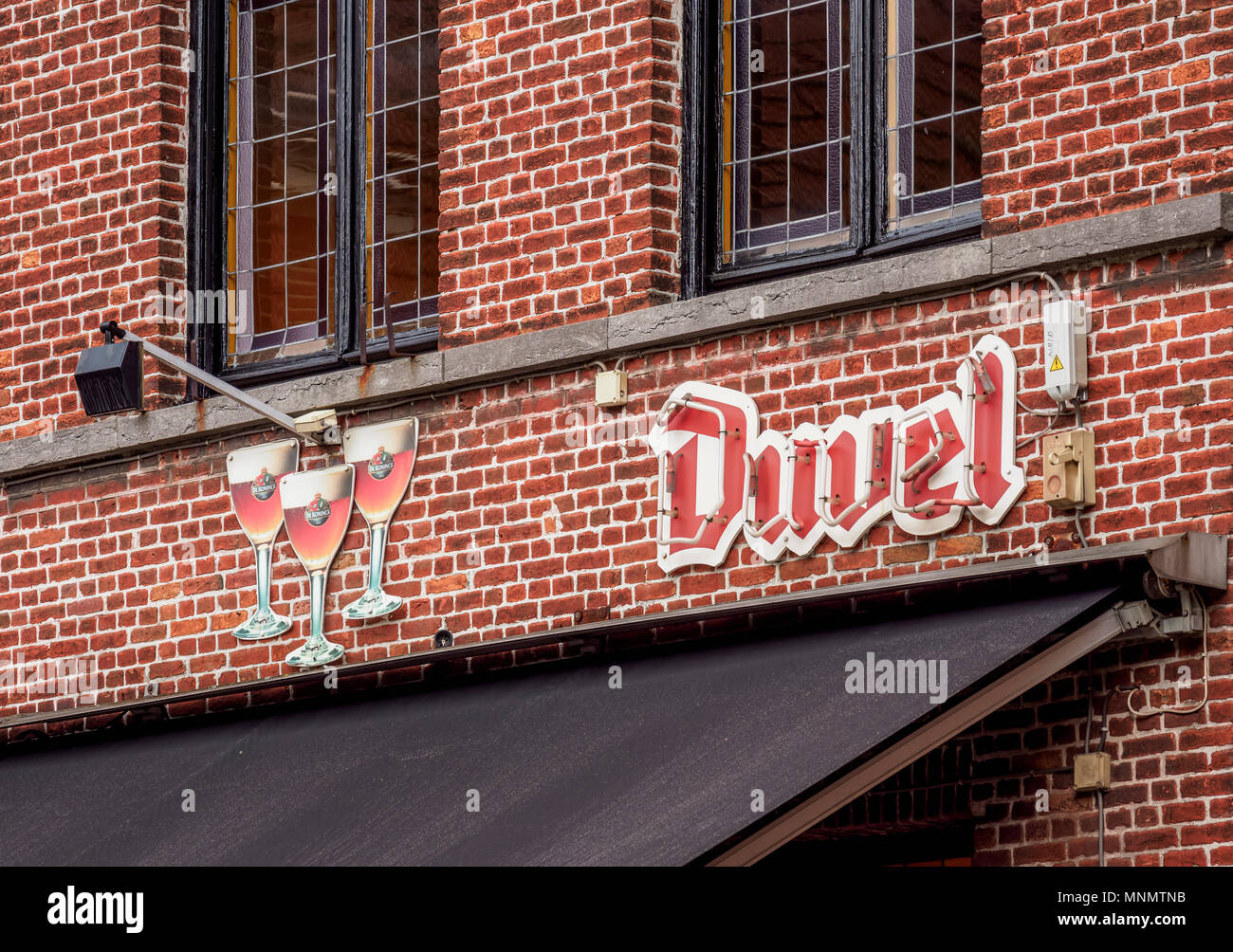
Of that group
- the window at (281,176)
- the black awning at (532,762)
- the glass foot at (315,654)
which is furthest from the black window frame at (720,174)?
the glass foot at (315,654)

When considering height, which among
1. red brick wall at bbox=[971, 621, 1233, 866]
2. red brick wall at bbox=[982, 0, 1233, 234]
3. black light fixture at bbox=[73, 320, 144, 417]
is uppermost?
red brick wall at bbox=[982, 0, 1233, 234]

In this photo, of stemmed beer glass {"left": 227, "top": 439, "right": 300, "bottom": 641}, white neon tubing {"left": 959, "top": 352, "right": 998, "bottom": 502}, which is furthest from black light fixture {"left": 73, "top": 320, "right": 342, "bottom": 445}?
white neon tubing {"left": 959, "top": 352, "right": 998, "bottom": 502}

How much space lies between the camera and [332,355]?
1166 centimetres

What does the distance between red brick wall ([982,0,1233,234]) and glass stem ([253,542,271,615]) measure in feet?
12.3

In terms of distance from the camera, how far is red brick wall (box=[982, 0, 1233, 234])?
895 centimetres

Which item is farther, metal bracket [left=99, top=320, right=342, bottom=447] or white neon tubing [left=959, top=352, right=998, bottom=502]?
metal bracket [left=99, top=320, right=342, bottom=447]

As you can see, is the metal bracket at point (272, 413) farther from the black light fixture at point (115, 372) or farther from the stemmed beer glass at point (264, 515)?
the stemmed beer glass at point (264, 515)

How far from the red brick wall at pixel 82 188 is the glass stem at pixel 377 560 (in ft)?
5.19

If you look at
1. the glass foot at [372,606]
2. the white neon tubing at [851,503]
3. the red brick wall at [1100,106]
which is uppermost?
the red brick wall at [1100,106]

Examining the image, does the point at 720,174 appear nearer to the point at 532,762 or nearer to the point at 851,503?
the point at 851,503

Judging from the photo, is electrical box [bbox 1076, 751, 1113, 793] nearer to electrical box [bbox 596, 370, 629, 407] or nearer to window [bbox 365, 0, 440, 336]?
electrical box [bbox 596, 370, 629, 407]

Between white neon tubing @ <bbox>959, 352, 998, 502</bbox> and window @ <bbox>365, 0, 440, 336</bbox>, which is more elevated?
window @ <bbox>365, 0, 440, 336</bbox>

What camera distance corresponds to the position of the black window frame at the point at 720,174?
33.0 feet
